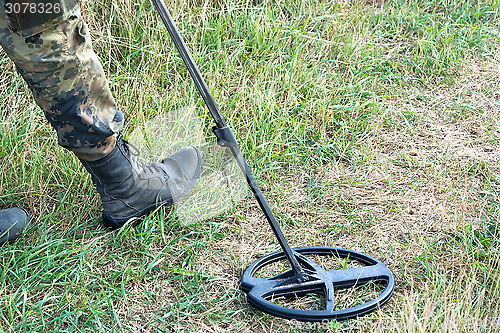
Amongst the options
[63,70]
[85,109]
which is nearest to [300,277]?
[85,109]

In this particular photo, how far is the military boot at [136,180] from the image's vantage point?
2113 millimetres

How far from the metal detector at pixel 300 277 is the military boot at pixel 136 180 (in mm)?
543

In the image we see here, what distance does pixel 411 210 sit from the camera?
8.05 ft

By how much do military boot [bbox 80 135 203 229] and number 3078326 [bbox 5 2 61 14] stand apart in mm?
643

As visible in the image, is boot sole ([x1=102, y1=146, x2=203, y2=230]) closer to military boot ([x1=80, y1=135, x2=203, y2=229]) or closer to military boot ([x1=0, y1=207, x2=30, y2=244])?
military boot ([x1=80, y1=135, x2=203, y2=229])

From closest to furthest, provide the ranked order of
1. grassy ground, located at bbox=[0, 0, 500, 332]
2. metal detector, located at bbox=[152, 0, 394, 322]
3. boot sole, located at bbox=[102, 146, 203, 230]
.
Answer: metal detector, located at bbox=[152, 0, 394, 322] → grassy ground, located at bbox=[0, 0, 500, 332] → boot sole, located at bbox=[102, 146, 203, 230]

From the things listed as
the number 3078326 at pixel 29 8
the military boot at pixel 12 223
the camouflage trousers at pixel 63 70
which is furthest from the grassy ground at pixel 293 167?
the number 3078326 at pixel 29 8

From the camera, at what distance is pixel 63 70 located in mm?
1752

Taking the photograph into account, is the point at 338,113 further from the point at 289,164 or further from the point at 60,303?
the point at 60,303

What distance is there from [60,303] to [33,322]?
0.38 ft

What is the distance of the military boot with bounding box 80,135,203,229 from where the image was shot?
2113 millimetres

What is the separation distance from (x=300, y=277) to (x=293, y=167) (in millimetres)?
868

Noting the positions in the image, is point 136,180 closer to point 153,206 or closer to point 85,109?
point 153,206

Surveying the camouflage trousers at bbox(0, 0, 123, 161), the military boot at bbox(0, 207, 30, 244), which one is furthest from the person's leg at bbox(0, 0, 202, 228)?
the military boot at bbox(0, 207, 30, 244)
